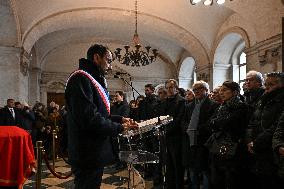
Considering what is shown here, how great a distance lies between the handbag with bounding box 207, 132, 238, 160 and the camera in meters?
3.44

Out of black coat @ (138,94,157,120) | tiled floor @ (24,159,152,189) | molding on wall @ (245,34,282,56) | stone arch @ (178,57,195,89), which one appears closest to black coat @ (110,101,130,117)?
black coat @ (138,94,157,120)

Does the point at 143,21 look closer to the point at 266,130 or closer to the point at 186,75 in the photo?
the point at 186,75

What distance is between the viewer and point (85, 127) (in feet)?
7.98

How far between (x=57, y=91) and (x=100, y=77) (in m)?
14.2

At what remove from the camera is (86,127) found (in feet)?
7.96

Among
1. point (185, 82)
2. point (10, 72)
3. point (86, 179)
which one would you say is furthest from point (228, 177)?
point (185, 82)

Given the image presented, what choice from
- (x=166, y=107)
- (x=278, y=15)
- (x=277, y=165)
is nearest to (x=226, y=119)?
(x=277, y=165)

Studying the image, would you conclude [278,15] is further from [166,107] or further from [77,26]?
[77,26]

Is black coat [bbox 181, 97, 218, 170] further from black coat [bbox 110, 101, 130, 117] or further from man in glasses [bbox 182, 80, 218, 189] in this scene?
black coat [bbox 110, 101, 130, 117]

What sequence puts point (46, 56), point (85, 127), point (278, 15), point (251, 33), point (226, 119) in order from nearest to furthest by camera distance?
point (85, 127) → point (226, 119) → point (278, 15) → point (251, 33) → point (46, 56)

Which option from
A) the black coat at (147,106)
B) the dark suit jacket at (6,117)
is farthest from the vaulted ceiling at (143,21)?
the black coat at (147,106)

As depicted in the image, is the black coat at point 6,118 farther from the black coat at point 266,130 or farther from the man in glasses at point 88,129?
the black coat at point 266,130

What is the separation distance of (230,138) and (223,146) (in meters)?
0.12

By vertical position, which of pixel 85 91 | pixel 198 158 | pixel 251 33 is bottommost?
pixel 198 158
